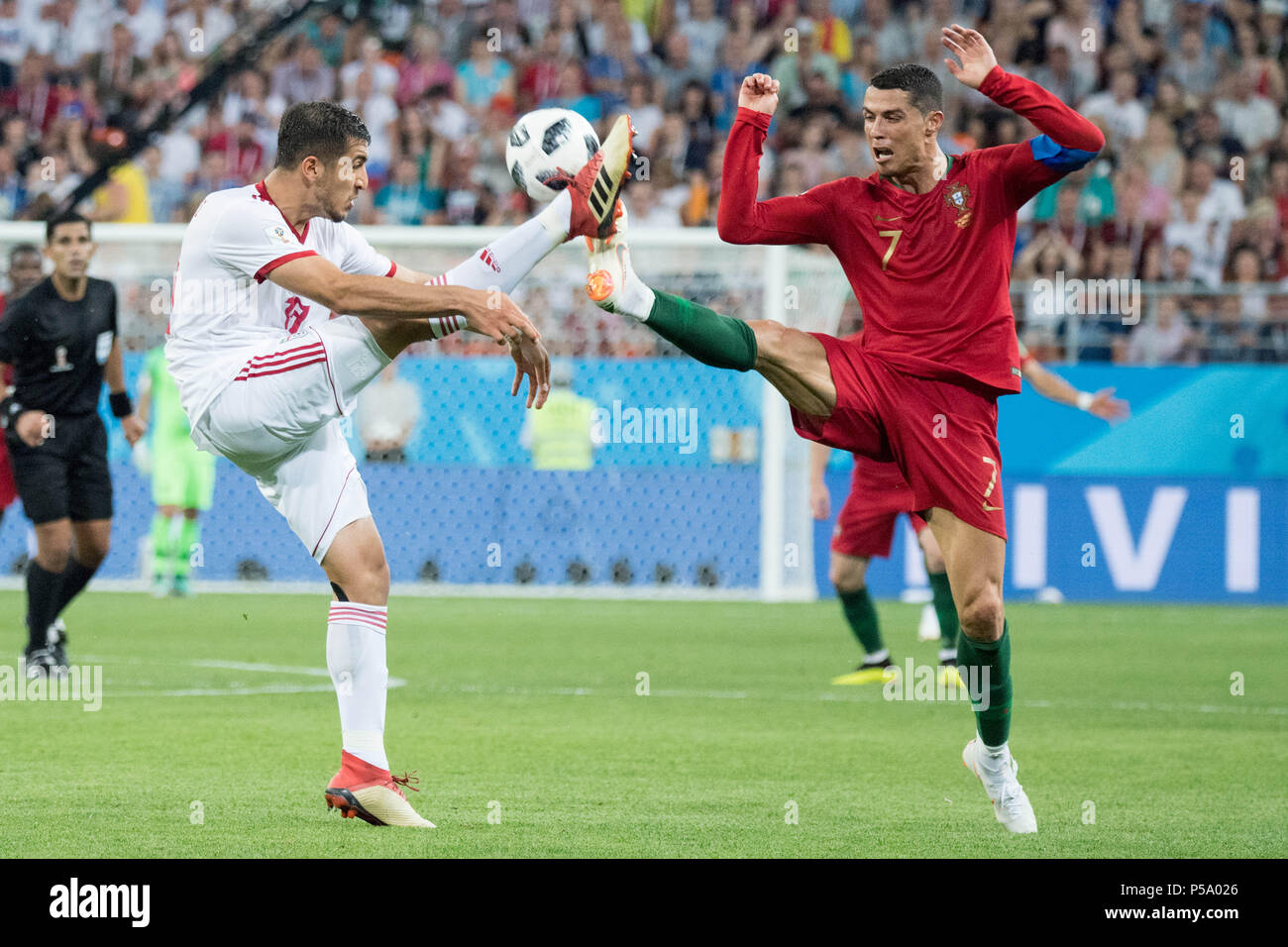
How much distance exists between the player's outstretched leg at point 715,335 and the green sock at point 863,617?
14.5 feet

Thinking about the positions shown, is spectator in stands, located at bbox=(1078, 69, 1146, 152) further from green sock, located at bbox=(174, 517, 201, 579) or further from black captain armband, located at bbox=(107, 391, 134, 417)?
black captain armband, located at bbox=(107, 391, 134, 417)

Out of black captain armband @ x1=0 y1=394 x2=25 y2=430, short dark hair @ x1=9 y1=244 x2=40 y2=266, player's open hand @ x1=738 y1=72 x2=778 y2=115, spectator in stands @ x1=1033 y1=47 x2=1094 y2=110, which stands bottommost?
black captain armband @ x1=0 y1=394 x2=25 y2=430

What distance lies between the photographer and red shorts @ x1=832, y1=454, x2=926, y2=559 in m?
10.1

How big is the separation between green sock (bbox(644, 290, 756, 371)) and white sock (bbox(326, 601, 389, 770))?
48.9 inches

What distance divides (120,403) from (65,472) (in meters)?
0.54

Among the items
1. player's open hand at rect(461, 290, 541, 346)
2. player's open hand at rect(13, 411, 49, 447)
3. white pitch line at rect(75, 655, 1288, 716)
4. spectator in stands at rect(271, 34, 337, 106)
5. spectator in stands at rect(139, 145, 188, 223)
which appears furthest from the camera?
spectator in stands at rect(271, 34, 337, 106)

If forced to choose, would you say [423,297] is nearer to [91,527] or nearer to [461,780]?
[461,780]

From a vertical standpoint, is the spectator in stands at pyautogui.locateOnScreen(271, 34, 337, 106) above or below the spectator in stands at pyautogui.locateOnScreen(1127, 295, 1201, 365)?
above

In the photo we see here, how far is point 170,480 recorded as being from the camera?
599 inches

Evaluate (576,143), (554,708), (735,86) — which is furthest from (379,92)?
(576,143)

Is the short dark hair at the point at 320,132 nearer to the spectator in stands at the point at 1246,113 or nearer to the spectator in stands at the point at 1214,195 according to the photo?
the spectator in stands at the point at 1214,195

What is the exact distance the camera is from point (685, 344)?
5.69 m
